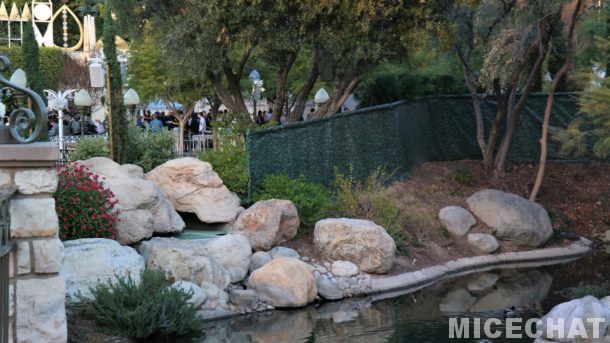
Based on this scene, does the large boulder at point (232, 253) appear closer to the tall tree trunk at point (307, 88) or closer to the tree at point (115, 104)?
the tree at point (115, 104)

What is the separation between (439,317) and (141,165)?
7281 millimetres

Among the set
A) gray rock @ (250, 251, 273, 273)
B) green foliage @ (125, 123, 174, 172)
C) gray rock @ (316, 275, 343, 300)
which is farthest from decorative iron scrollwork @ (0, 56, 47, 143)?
green foliage @ (125, 123, 174, 172)

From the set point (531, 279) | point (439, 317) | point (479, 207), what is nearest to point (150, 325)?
point (439, 317)

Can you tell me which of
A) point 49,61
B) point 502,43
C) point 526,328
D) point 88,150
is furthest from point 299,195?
point 49,61

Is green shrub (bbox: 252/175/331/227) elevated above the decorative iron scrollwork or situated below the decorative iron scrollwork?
below

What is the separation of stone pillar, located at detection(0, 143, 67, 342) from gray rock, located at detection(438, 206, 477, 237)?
1190 centimetres

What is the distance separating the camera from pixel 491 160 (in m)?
21.9

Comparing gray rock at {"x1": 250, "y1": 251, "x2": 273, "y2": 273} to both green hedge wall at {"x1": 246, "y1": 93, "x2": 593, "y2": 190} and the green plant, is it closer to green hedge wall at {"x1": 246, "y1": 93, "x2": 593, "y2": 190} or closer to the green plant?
green hedge wall at {"x1": 246, "y1": 93, "x2": 593, "y2": 190}

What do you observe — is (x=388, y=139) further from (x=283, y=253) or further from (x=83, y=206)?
(x=83, y=206)

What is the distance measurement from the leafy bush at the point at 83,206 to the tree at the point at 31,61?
5973mm

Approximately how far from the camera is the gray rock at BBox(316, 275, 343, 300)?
1402 centimetres

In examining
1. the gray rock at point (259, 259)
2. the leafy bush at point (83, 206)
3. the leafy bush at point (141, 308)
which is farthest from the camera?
the gray rock at point (259, 259)

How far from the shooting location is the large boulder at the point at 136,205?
1370 cm

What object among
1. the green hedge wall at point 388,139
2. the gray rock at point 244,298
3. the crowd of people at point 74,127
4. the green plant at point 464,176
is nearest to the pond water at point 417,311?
the gray rock at point 244,298
